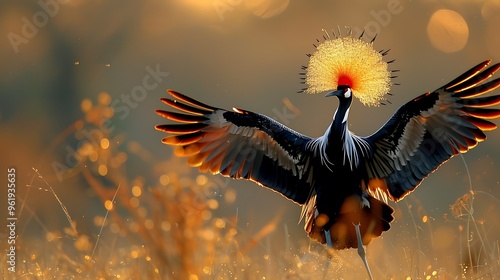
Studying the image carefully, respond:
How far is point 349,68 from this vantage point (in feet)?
18.3

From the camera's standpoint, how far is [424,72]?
17891mm

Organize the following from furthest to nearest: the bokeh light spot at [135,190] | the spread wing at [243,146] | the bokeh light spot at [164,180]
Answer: the spread wing at [243,146] < the bokeh light spot at [164,180] < the bokeh light spot at [135,190]

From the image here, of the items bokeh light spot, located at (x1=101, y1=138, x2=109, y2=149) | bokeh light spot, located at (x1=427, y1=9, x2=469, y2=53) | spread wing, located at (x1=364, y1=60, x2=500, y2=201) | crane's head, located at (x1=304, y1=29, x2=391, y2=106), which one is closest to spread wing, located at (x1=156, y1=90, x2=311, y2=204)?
crane's head, located at (x1=304, y1=29, x2=391, y2=106)

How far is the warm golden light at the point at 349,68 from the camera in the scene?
5504 mm

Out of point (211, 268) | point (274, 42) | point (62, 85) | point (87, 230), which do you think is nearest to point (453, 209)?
point (211, 268)

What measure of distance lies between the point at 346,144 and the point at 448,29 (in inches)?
435

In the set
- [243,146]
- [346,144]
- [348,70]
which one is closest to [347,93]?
[348,70]

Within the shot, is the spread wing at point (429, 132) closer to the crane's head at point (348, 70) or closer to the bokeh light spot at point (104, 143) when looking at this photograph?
the crane's head at point (348, 70)

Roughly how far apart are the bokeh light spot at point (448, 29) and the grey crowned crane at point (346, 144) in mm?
10145

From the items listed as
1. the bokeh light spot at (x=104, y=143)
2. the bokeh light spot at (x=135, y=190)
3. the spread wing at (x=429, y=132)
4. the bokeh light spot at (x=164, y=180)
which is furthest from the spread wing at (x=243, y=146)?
the bokeh light spot at (x=135, y=190)

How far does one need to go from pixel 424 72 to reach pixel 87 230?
1302 centimetres

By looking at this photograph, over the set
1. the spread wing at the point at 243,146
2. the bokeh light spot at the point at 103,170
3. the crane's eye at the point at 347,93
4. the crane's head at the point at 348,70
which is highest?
the crane's head at the point at 348,70

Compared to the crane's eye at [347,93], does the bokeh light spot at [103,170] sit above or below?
below

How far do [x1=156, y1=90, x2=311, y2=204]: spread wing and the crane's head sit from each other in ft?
1.29
